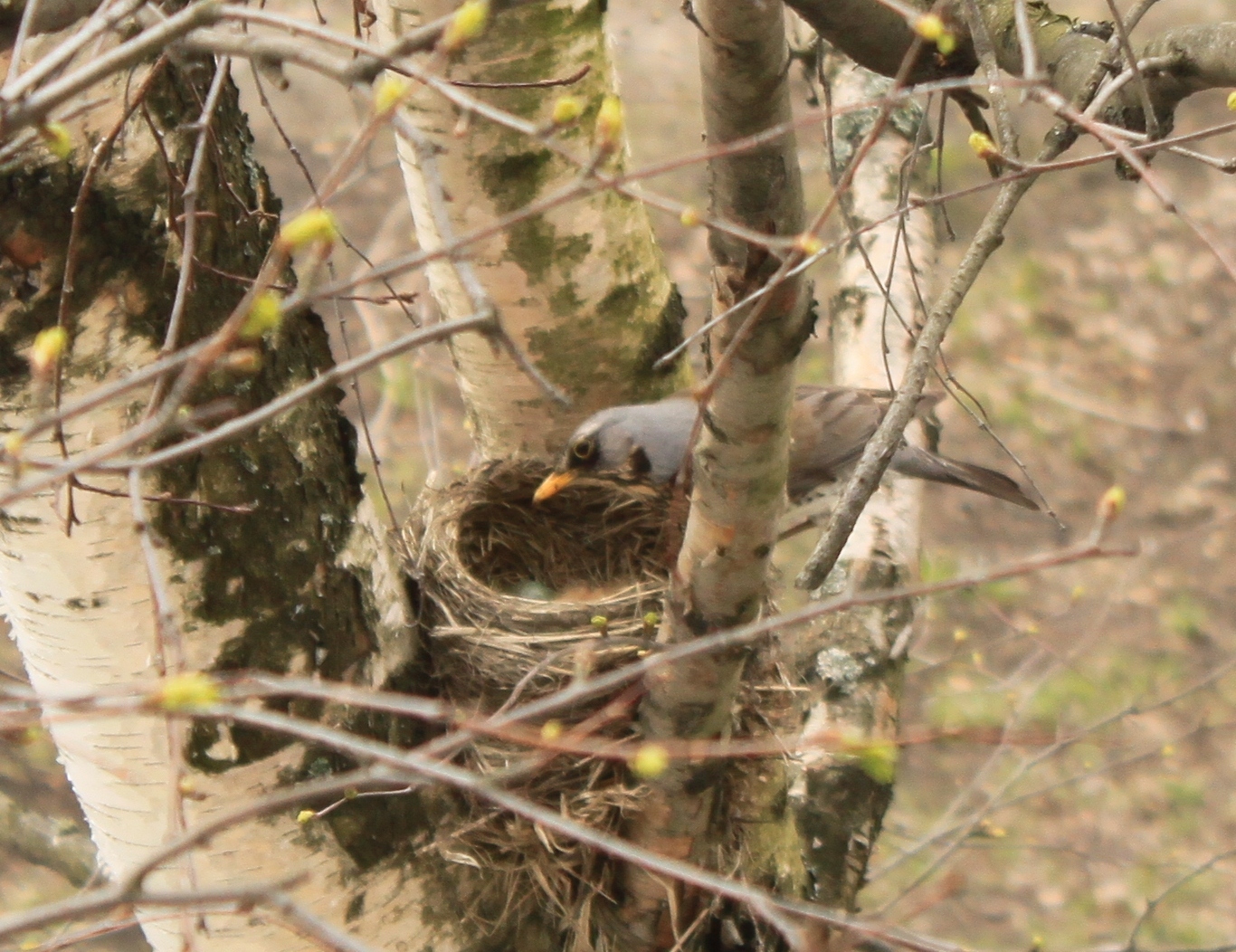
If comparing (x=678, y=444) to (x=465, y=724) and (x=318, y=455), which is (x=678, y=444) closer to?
(x=318, y=455)

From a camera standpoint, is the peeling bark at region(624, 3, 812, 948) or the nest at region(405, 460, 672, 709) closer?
the peeling bark at region(624, 3, 812, 948)

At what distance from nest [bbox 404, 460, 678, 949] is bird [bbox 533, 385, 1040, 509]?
0.58ft

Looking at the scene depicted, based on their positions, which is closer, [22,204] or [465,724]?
[465,724]

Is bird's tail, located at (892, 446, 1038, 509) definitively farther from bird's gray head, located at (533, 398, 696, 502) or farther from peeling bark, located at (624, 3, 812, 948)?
peeling bark, located at (624, 3, 812, 948)

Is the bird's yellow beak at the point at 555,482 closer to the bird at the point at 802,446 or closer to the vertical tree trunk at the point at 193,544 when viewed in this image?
the bird at the point at 802,446

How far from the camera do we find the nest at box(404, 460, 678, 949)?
255 cm

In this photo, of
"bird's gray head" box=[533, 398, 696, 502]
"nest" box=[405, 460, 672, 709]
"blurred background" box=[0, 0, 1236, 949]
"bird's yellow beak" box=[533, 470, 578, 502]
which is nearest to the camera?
"nest" box=[405, 460, 672, 709]

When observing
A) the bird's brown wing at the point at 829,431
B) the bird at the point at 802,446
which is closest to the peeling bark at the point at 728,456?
the bird at the point at 802,446

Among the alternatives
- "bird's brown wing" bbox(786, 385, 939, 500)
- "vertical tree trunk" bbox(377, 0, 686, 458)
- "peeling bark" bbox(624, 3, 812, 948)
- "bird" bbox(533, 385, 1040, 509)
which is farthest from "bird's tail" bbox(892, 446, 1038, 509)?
"peeling bark" bbox(624, 3, 812, 948)

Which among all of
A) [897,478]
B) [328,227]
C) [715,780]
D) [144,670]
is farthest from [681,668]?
[897,478]

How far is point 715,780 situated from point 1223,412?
6.78 meters

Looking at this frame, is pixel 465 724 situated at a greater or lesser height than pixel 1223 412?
greater

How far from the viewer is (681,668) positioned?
2158 millimetres

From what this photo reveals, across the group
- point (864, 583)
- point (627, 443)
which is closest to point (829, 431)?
point (864, 583)
